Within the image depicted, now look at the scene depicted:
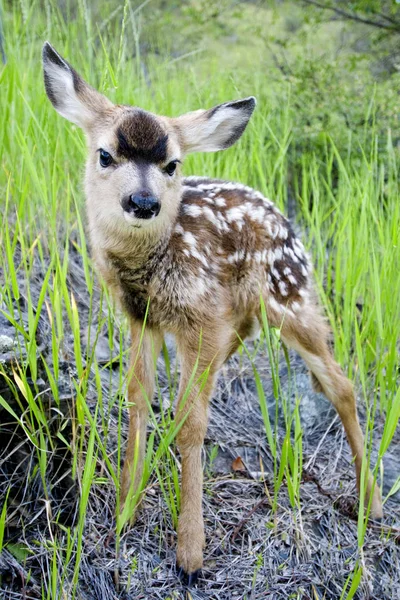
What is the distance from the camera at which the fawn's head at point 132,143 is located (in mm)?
2775

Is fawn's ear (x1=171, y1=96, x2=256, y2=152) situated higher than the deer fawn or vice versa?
fawn's ear (x1=171, y1=96, x2=256, y2=152)

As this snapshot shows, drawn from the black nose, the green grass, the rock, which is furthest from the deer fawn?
the rock

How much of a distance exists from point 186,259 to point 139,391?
635mm

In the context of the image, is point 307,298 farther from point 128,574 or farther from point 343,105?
point 343,105

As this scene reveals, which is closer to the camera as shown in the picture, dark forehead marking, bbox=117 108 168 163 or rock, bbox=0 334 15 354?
rock, bbox=0 334 15 354

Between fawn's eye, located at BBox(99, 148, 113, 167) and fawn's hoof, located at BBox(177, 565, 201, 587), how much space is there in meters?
1.70

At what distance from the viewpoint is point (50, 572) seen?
7.98 ft

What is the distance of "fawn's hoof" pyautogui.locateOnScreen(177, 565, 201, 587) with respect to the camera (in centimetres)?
268

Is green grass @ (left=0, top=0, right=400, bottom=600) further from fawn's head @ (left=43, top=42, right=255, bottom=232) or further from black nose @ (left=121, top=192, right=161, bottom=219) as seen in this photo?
black nose @ (left=121, top=192, right=161, bottom=219)

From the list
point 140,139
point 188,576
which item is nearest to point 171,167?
point 140,139

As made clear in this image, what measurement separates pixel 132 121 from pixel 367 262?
5.17 feet

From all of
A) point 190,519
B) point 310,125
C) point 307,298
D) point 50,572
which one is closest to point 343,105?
point 310,125

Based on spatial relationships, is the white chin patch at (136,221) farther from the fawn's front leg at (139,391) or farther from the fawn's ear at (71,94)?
the fawn's ear at (71,94)

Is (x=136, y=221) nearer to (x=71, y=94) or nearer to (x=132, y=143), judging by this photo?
(x=132, y=143)
